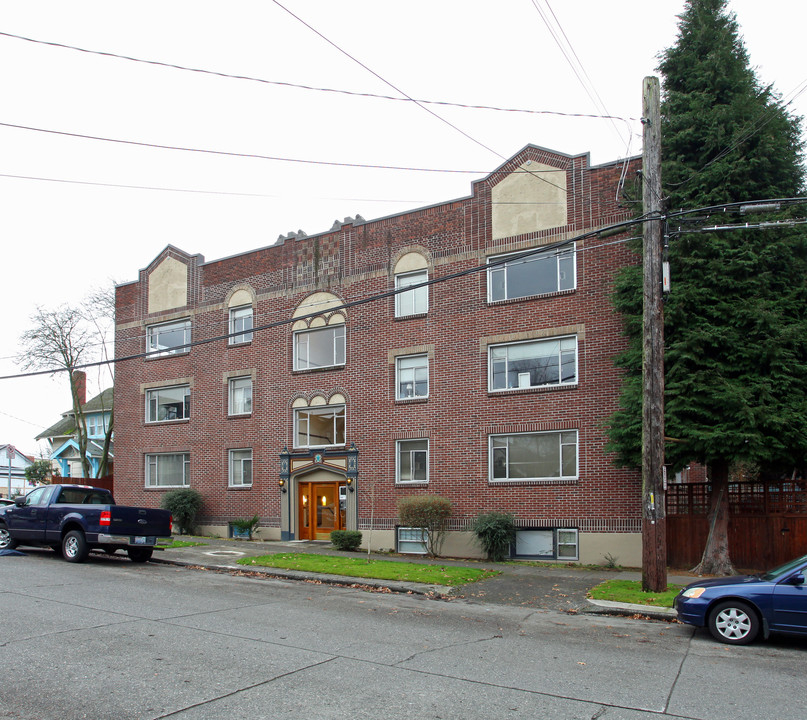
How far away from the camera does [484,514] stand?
788 inches

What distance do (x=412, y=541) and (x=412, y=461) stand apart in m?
2.31

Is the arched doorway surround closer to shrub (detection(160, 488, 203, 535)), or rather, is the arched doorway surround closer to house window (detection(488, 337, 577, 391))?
shrub (detection(160, 488, 203, 535))

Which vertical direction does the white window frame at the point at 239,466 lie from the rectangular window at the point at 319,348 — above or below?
below

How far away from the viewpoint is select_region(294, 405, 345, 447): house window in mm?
23781

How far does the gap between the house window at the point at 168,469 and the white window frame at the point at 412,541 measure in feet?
31.4

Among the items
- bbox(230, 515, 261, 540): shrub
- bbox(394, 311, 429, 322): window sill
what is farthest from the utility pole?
bbox(230, 515, 261, 540): shrub

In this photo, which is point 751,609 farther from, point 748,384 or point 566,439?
point 566,439

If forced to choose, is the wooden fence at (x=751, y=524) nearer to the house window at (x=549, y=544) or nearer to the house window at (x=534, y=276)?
the house window at (x=549, y=544)

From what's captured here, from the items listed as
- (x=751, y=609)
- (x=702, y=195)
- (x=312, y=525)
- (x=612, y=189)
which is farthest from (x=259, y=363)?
(x=751, y=609)


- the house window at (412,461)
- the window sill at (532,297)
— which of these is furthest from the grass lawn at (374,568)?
the window sill at (532,297)

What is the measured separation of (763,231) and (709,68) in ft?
13.6

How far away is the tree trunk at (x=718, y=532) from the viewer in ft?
53.8

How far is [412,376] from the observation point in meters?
22.4

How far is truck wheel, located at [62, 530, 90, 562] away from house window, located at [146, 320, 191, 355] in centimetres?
1144
